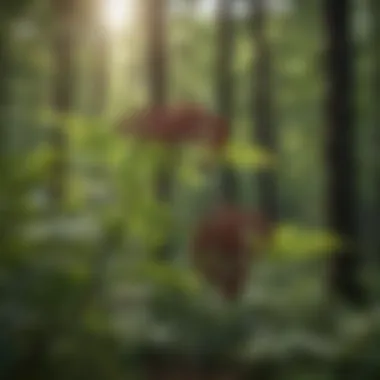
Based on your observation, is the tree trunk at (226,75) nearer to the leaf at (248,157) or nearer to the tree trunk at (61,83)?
the leaf at (248,157)

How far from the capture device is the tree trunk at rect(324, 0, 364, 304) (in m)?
0.92

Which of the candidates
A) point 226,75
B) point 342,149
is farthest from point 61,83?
point 342,149

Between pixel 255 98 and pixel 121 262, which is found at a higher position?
pixel 255 98

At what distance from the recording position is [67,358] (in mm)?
905

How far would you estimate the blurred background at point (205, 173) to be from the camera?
0.92 metres

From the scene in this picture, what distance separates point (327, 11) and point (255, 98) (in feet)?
0.36

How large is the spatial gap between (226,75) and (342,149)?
13cm

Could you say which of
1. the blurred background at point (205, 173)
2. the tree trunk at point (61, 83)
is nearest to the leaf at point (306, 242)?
the blurred background at point (205, 173)

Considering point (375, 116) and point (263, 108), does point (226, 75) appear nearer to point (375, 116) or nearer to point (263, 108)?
point (263, 108)

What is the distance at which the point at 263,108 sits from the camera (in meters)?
0.93

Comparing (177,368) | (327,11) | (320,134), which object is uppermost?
(327,11)

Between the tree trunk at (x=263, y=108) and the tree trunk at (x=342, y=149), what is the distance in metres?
0.06

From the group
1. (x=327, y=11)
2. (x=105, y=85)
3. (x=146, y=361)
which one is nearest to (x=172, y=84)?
(x=105, y=85)

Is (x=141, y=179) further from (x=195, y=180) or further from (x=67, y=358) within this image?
(x=67, y=358)
